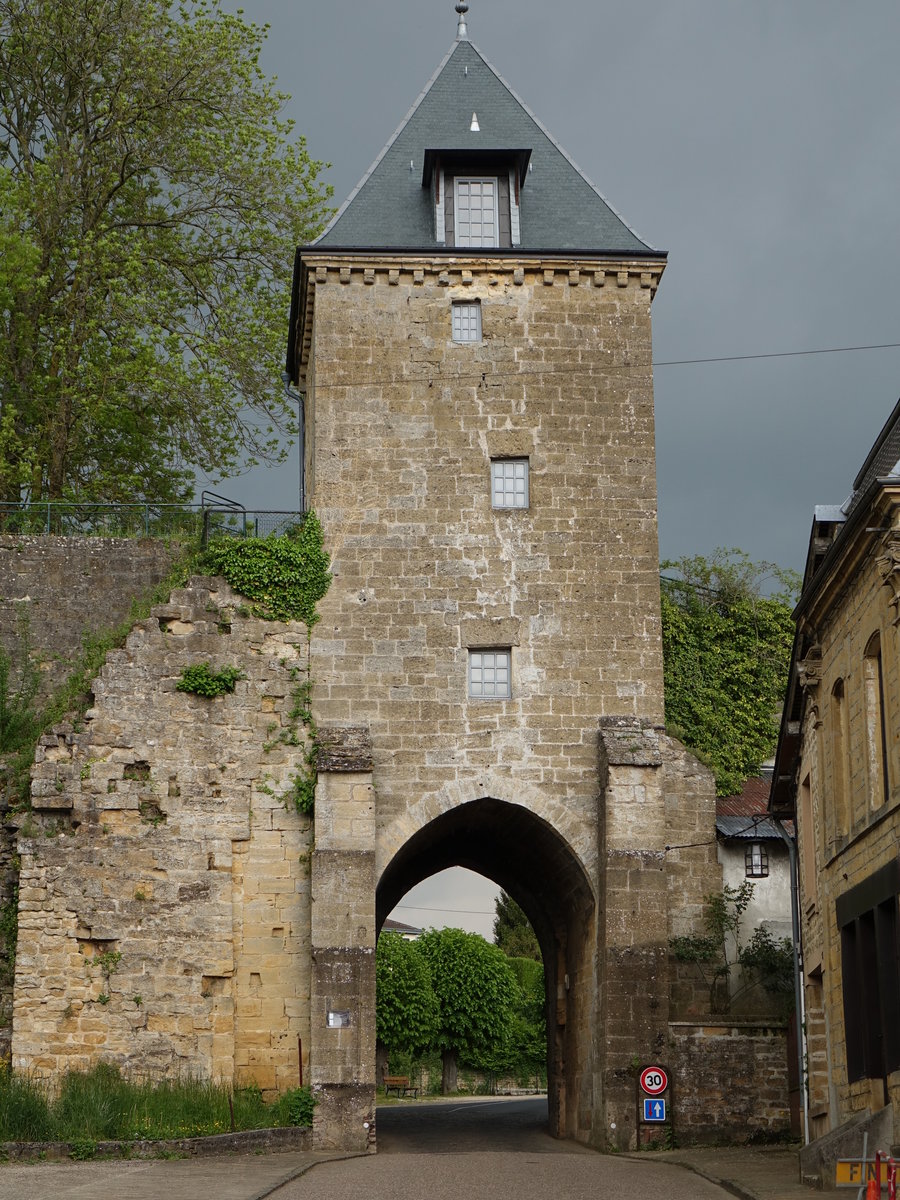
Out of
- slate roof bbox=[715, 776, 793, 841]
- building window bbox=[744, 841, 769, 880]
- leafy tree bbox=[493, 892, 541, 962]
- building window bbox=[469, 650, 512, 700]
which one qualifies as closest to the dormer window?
building window bbox=[469, 650, 512, 700]

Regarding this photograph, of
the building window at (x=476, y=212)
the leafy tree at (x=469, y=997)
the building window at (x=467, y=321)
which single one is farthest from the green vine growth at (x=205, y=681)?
the leafy tree at (x=469, y=997)

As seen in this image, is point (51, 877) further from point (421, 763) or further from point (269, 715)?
point (421, 763)

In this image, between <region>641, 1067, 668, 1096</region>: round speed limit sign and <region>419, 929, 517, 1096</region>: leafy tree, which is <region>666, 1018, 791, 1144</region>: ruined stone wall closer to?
<region>641, 1067, 668, 1096</region>: round speed limit sign

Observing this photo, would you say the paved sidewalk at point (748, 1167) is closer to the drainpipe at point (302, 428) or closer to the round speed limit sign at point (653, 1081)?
→ the round speed limit sign at point (653, 1081)

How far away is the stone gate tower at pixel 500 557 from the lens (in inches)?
881

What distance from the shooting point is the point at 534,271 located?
2466 cm

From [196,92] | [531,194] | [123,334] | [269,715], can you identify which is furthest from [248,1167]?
[196,92]

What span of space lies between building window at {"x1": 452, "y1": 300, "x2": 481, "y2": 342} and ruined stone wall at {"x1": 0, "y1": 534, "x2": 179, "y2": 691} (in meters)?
5.26

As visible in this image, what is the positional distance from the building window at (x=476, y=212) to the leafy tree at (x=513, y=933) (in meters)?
43.2

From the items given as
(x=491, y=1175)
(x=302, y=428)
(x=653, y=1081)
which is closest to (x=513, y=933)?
(x=302, y=428)

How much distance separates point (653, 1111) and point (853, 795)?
6.85 meters

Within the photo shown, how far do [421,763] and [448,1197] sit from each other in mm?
8590

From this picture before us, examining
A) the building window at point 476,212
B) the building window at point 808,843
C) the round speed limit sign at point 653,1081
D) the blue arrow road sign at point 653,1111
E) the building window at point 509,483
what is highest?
the building window at point 476,212

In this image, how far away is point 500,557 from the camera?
23828mm
